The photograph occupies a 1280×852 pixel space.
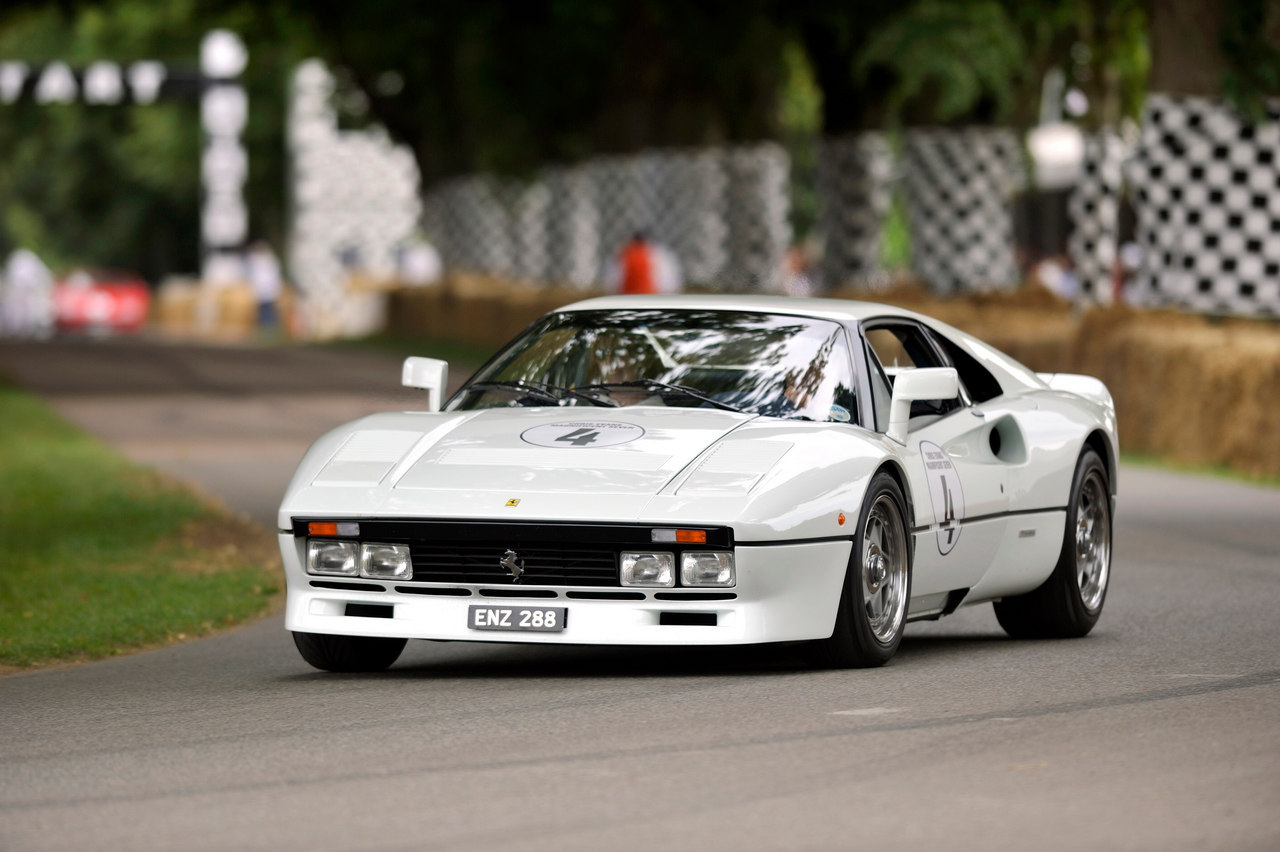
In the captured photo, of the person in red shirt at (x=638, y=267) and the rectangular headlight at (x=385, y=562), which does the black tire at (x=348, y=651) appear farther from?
the person in red shirt at (x=638, y=267)

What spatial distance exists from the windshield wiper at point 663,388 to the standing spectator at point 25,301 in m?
51.2

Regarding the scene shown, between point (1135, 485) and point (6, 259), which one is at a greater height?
point (1135, 485)

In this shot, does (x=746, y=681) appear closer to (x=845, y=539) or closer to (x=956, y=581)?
(x=845, y=539)

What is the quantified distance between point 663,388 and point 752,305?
63 centimetres

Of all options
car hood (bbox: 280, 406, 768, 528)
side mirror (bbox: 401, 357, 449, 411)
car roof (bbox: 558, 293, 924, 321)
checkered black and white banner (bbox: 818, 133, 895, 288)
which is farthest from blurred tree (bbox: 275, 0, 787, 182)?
car hood (bbox: 280, 406, 768, 528)

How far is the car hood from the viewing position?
8.23 m

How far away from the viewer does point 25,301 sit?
59.5 m

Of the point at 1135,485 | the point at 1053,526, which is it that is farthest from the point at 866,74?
the point at 1053,526

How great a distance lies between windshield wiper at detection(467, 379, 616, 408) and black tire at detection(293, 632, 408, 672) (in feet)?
3.36

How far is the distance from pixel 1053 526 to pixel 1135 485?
7.70 m

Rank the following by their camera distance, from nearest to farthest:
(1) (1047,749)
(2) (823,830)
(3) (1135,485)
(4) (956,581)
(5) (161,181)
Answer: (2) (823,830)
(1) (1047,749)
(4) (956,581)
(3) (1135,485)
(5) (161,181)

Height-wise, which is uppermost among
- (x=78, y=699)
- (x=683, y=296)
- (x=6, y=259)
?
(x=683, y=296)

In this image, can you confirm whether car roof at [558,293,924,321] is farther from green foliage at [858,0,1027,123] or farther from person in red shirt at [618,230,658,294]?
person in red shirt at [618,230,658,294]

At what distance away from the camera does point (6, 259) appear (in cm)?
12862
